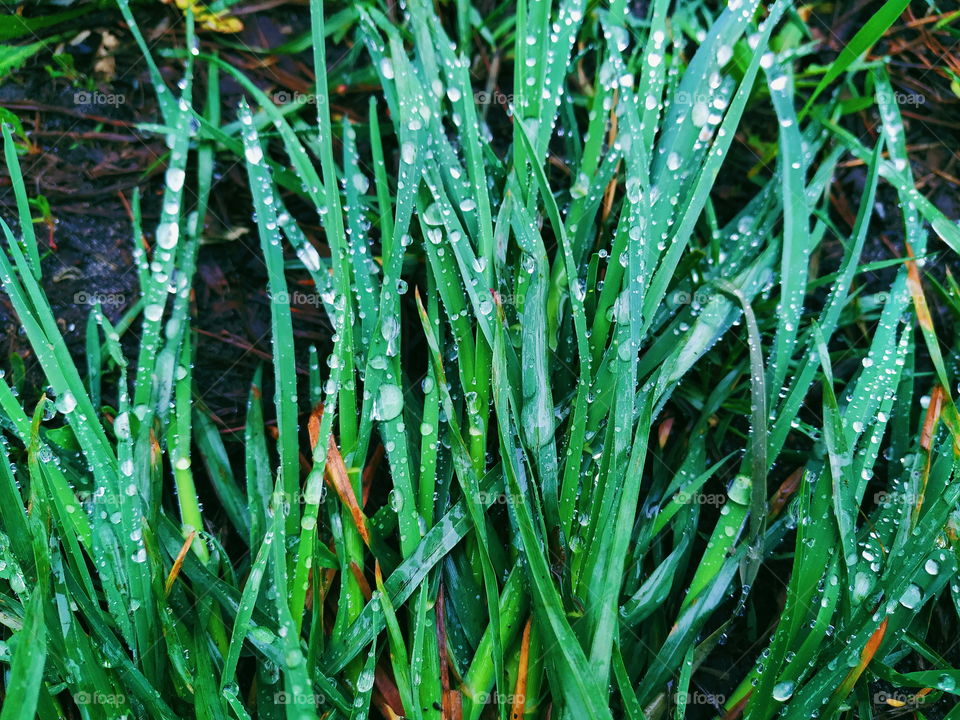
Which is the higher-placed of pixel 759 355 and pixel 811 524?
pixel 759 355

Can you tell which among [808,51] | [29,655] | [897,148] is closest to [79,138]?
[29,655]

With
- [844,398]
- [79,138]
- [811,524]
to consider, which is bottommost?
[811,524]

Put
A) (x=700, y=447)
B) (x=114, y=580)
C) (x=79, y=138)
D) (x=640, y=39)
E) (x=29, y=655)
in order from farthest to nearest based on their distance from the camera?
(x=79, y=138) → (x=640, y=39) → (x=700, y=447) → (x=114, y=580) → (x=29, y=655)

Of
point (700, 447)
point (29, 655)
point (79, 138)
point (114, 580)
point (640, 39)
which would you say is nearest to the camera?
point (29, 655)

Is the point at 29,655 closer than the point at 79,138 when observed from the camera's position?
Yes

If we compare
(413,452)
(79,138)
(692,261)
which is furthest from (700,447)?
(79,138)

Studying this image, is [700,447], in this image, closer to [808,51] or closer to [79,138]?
[808,51]

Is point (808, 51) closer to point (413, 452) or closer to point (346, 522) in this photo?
point (413, 452)
